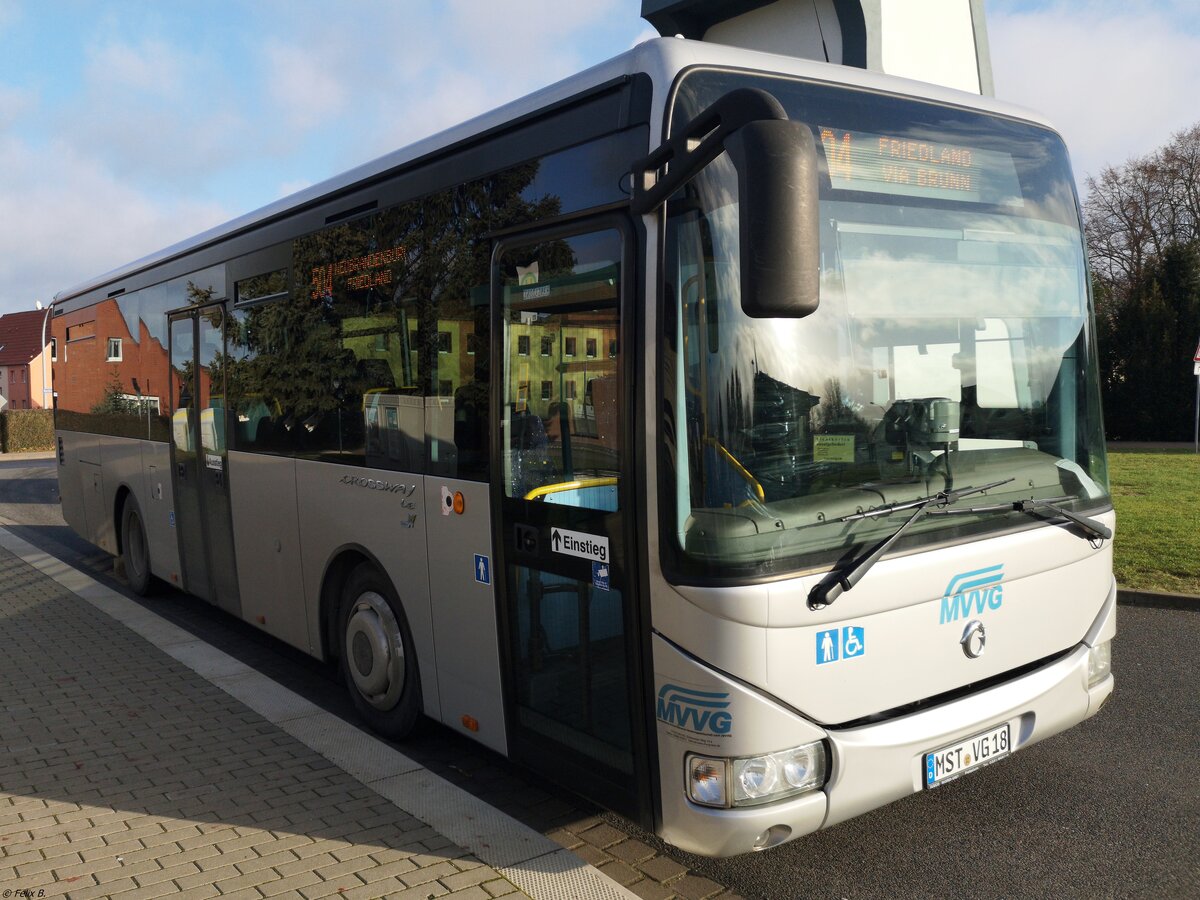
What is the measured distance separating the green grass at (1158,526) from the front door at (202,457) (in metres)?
7.65

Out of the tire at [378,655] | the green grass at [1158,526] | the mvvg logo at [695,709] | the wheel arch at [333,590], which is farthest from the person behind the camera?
the green grass at [1158,526]

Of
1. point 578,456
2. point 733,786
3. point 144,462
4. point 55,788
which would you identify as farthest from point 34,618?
point 733,786

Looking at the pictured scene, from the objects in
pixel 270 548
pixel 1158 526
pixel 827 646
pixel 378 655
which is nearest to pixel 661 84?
pixel 827 646

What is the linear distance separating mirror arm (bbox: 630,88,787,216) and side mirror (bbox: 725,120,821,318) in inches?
3.9

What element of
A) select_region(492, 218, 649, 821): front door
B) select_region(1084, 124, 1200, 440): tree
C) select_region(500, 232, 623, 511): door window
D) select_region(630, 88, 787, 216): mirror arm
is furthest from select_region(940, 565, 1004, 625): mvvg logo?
select_region(1084, 124, 1200, 440): tree

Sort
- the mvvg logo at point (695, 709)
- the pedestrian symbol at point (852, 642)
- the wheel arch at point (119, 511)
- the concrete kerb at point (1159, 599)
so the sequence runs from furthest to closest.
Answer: the wheel arch at point (119, 511) → the concrete kerb at point (1159, 599) → the pedestrian symbol at point (852, 642) → the mvvg logo at point (695, 709)

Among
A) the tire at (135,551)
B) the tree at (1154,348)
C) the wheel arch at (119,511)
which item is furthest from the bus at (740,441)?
the tree at (1154,348)

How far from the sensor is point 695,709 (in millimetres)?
3582

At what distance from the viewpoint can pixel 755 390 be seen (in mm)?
3574

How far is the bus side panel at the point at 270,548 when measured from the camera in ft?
21.6

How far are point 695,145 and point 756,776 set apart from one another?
2.16 metres

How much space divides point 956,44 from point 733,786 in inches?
479

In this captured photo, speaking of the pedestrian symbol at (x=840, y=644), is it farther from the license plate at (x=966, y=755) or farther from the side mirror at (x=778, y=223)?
the side mirror at (x=778, y=223)

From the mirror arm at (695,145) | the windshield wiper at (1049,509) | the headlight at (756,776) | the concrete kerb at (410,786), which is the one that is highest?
the mirror arm at (695,145)
